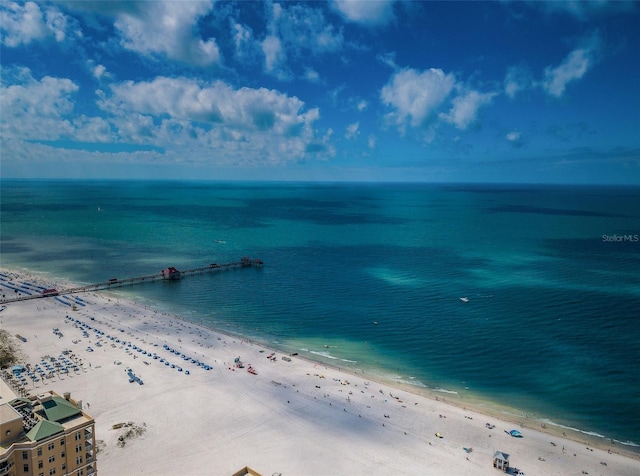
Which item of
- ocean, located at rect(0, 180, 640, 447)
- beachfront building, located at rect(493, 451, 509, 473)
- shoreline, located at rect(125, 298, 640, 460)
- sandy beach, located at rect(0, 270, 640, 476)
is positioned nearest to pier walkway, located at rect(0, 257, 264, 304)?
ocean, located at rect(0, 180, 640, 447)

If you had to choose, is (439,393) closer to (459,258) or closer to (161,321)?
(161,321)

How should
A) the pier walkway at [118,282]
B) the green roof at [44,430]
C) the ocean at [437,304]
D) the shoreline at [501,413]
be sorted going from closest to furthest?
the green roof at [44,430]
the shoreline at [501,413]
the ocean at [437,304]
the pier walkway at [118,282]

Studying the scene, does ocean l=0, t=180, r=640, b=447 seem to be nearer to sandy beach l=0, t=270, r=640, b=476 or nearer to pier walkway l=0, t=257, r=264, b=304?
pier walkway l=0, t=257, r=264, b=304

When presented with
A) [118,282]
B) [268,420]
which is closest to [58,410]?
[268,420]

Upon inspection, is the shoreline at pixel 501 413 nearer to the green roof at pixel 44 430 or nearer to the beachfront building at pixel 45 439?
the beachfront building at pixel 45 439

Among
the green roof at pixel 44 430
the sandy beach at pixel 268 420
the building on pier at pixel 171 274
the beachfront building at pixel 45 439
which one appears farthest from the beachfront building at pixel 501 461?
the building on pier at pixel 171 274

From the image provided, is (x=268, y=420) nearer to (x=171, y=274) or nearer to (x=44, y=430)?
(x=44, y=430)

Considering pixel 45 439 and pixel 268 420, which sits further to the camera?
pixel 268 420
